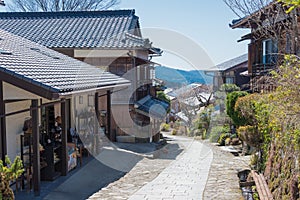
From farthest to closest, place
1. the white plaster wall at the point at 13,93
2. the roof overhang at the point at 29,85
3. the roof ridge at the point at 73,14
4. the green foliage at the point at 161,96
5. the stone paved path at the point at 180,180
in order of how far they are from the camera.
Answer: the green foliage at the point at 161,96
the roof ridge at the point at 73,14
the stone paved path at the point at 180,180
the white plaster wall at the point at 13,93
the roof overhang at the point at 29,85

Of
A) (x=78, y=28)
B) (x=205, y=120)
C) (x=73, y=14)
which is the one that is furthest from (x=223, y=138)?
(x=73, y=14)

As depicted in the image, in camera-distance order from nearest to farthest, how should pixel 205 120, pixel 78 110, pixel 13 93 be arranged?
pixel 13 93
pixel 78 110
pixel 205 120

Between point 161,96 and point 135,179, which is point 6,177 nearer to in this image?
point 135,179

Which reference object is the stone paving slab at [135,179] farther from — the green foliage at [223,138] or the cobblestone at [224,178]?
the green foliage at [223,138]

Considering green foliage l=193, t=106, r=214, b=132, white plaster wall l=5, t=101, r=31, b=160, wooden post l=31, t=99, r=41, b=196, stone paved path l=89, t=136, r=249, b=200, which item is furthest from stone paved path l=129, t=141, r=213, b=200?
green foliage l=193, t=106, r=214, b=132

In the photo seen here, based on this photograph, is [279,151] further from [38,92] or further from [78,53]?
[78,53]

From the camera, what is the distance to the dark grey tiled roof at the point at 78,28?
17.5m

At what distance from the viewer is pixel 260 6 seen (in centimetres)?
1174

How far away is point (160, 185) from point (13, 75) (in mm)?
4351

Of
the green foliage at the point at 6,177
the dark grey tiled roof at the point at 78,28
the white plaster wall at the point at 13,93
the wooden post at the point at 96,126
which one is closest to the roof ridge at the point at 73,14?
the dark grey tiled roof at the point at 78,28

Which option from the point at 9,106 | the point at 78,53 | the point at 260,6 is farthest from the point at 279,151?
the point at 78,53

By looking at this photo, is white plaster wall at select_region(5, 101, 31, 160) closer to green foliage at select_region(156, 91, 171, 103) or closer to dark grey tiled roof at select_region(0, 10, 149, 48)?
dark grey tiled roof at select_region(0, 10, 149, 48)

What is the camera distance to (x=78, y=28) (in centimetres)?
1970

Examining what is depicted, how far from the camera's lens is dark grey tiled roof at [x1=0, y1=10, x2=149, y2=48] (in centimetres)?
1753
